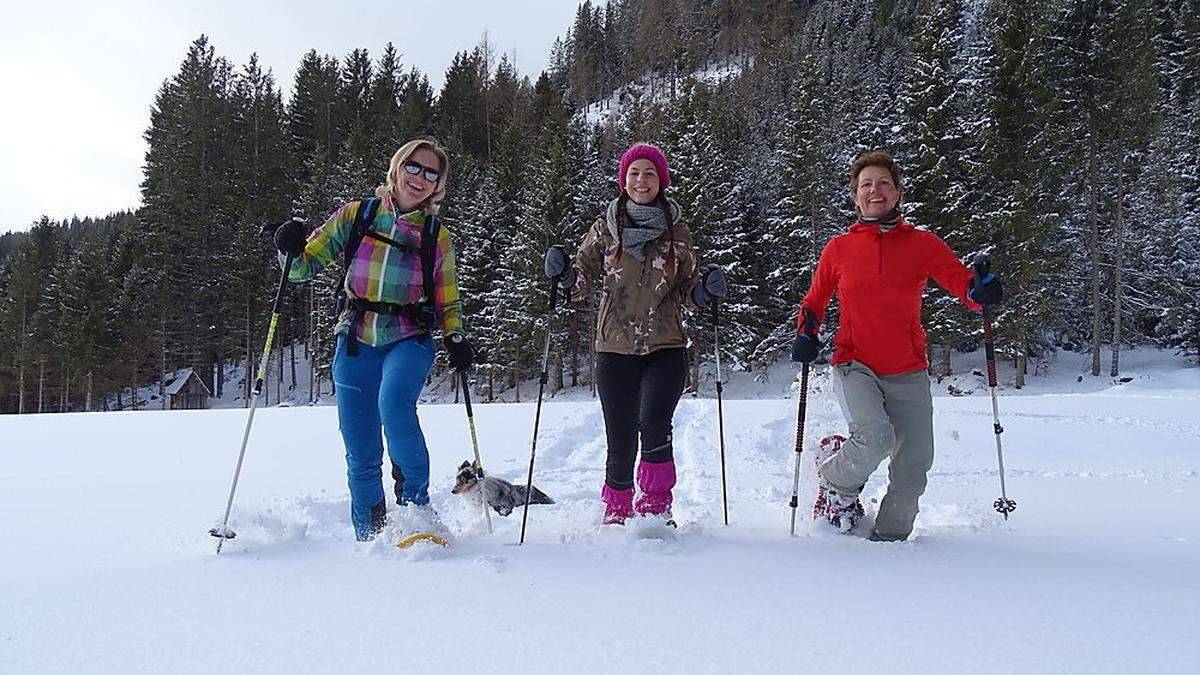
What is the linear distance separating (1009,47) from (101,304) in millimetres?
44399

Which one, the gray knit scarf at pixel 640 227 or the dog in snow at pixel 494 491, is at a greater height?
the gray knit scarf at pixel 640 227

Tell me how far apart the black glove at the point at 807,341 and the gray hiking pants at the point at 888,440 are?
0.21 meters

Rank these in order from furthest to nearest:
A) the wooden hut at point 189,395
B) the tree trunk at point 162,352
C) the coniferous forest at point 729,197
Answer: the wooden hut at point 189,395, the tree trunk at point 162,352, the coniferous forest at point 729,197

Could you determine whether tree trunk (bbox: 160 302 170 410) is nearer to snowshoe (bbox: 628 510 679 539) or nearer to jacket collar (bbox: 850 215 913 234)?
snowshoe (bbox: 628 510 679 539)

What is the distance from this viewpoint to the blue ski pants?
9.94ft

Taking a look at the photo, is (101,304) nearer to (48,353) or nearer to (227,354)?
(48,353)

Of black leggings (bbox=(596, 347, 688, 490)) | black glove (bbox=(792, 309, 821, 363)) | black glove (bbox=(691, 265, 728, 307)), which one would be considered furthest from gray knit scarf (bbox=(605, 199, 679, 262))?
black glove (bbox=(792, 309, 821, 363))

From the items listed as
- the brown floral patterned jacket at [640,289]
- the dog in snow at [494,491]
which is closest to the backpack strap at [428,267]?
the brown floral patterned jacket at [640,289]

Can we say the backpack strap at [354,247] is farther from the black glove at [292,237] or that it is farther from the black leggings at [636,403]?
the black leggings at [636,403]

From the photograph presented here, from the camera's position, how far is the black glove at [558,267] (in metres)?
3.33

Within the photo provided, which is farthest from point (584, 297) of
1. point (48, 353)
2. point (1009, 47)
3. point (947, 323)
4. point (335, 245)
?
point (48, 353)

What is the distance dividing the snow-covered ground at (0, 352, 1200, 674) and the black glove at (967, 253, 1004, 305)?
121 centimetres

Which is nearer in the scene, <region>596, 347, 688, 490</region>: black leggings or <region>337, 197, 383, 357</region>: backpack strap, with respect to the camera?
<region>337, 197, 383, 357</region>: backpack strap

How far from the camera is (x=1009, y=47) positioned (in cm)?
2212
